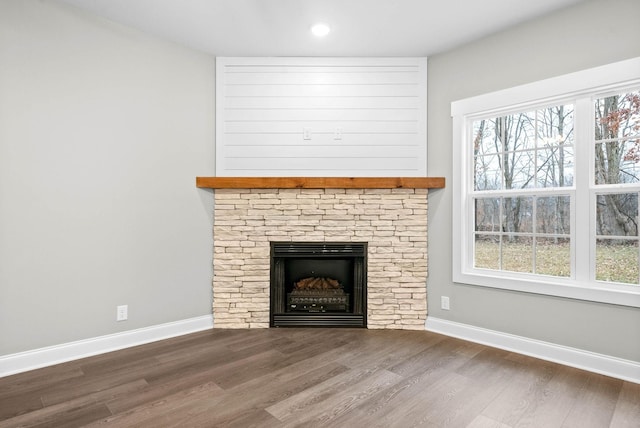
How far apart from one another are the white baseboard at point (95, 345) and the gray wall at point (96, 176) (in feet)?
0.19

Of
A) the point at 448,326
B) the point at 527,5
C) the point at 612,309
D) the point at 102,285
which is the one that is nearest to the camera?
the point at 612,309

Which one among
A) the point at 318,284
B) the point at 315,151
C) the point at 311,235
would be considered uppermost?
the point at 315,151

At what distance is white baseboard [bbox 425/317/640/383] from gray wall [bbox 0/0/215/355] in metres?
2.36

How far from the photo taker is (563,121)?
2.69 metres

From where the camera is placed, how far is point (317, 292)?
3531 mm

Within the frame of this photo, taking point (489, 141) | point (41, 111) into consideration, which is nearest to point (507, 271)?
point (489, 141)

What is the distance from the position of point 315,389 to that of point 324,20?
273 cm

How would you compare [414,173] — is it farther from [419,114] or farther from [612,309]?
[612,309]

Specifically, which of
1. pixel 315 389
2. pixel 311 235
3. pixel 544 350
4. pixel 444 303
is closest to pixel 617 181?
pixel 544 350

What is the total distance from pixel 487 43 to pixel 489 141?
2.77ft

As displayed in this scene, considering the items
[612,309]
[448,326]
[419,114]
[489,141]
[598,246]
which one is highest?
[419,114]

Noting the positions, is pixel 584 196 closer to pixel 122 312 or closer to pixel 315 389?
pixel 315 389

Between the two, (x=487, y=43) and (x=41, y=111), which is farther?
(x=487, y=43)

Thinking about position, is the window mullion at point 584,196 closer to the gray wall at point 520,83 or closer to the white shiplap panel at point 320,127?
the gray wall at point 520,83
